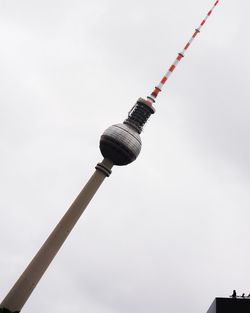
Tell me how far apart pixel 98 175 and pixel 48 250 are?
1188 centimetres

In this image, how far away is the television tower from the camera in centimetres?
4891

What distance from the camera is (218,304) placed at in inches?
1638

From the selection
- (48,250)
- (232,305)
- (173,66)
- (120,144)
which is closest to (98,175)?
(120,144)

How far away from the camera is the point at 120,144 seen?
57312mm

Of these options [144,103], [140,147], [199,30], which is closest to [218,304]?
[140,147]

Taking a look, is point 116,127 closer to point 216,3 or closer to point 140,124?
point 140,124

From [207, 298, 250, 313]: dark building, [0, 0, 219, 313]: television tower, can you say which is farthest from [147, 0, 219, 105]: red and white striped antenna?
[207, 298, 250, 313]: dark building

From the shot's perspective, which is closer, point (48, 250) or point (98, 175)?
point (48, 250)

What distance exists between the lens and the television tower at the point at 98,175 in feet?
160

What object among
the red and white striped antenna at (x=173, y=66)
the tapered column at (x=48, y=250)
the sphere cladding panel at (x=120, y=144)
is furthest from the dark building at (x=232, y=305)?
the red and white striped antenna at (x=173, y=66)

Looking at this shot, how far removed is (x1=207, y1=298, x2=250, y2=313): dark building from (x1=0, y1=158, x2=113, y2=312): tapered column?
790 inches

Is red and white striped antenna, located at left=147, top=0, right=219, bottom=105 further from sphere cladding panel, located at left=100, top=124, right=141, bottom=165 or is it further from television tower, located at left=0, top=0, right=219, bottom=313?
sphere cladding panel, located at left=100, top=124, right=141, bottom=165

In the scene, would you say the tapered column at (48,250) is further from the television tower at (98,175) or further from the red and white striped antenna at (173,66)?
the red and white striped antenna at (173,66)

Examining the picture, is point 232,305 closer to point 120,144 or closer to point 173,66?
point 120,144
